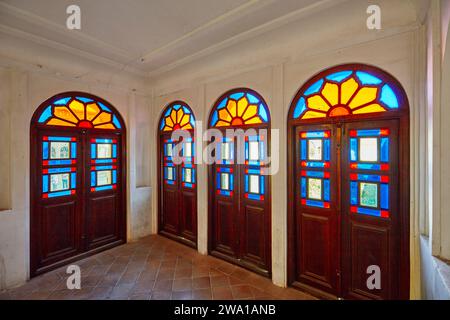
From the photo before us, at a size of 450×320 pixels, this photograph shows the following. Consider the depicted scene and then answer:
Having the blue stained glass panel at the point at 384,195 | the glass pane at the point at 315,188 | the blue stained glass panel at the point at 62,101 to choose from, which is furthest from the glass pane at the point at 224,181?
the blue stained glass panel at the point at 62,101

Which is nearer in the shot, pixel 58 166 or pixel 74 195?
pixel 58 166

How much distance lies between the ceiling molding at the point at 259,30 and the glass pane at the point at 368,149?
1468mm

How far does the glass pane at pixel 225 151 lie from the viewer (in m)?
3.51

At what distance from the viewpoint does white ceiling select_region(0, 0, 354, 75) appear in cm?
232

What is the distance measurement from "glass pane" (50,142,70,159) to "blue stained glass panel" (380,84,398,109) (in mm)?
4458

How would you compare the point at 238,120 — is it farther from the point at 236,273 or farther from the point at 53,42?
the point at 53,42

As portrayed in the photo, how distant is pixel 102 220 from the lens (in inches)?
158

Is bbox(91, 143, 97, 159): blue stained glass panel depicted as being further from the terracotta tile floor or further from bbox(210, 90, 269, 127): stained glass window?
bbox(210, 90, 269, 127): stained glass window

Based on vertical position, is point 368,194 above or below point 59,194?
above

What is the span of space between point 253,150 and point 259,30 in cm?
159

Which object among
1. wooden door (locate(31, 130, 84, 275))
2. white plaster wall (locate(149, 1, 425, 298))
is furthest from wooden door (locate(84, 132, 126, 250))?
white plaster wall (locate(149, 1, 425, 298))

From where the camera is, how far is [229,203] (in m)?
3.55

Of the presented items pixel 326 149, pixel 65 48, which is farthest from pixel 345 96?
pixel 65 48

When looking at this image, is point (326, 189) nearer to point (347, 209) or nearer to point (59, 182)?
point (347, 209)
